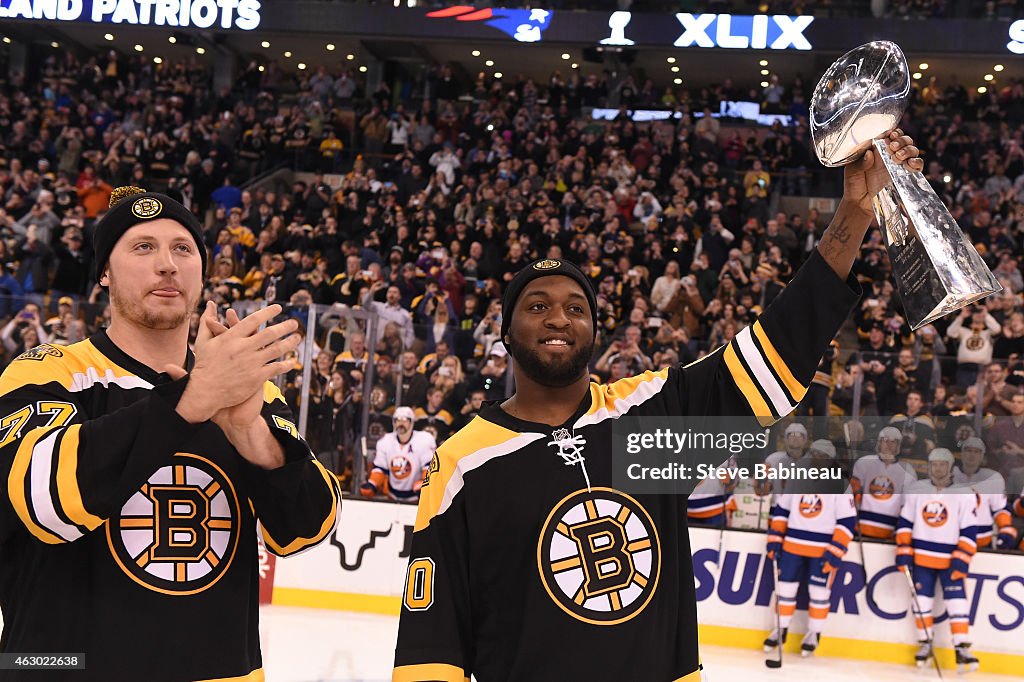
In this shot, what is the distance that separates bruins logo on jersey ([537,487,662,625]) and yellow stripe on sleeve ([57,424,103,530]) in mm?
988

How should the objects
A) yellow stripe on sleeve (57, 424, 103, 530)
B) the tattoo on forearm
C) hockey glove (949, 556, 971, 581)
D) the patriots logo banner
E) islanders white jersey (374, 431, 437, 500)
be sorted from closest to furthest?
yellow stripe on sleeve (57, 424, 103, 530)
the tattoo on forearm
hockey glove (949, 556, 971, 581)
islanders white jersey (374, 431, 437, 500)
the patriots logo banner

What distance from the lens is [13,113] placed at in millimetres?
20953

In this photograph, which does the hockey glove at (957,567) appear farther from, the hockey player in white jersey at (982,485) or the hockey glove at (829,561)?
the hockey glove at (829,561)

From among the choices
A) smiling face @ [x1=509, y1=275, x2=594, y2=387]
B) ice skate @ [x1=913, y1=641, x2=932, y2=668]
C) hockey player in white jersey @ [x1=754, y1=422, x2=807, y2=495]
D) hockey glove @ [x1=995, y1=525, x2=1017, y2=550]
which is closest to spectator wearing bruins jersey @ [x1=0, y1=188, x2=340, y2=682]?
smiling face @ [x1=509, y1=275, x2=594, y2=387]

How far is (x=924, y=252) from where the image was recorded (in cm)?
214

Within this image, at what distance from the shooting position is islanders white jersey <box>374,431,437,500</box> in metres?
9.79

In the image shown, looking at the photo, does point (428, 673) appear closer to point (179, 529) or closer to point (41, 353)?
point (179, 529)

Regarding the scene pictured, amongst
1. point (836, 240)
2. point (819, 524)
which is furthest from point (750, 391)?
point (819, 524)

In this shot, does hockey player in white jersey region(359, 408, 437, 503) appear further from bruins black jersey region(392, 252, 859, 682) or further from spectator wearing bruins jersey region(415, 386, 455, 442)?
bruins black jersey region(392, 252, 859, 682)

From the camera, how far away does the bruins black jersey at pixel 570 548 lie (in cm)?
242

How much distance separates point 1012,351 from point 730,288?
3.58m

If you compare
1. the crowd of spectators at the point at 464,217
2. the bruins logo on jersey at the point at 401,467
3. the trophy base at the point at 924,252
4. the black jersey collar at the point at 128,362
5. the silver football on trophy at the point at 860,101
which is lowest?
the bruins logo on jersey at the point at 401,467

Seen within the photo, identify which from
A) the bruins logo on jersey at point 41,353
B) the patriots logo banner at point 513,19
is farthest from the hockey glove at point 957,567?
the patriots logo banner at point 513,19

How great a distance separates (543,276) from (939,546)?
693cm
